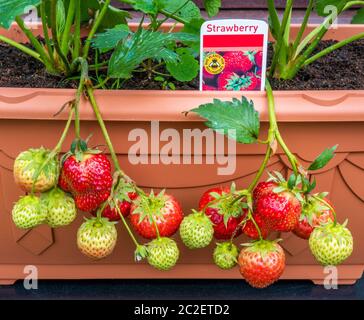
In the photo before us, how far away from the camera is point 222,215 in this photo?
2.47 feet

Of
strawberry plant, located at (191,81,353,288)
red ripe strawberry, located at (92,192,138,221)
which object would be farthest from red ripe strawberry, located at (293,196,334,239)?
red ripe strawberry, located at (92,192,138,221)

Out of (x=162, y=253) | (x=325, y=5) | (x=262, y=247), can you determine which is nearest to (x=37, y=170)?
(x=162, y=253)

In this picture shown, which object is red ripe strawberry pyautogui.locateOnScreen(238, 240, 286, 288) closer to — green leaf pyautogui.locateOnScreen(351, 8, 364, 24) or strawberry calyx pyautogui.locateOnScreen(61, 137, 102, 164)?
strawberry calyx pyautogui.locateOnScreen(61, 137, 102, 164)

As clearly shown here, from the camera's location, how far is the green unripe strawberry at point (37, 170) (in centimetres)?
70

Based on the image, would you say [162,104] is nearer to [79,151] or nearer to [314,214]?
[79,151]

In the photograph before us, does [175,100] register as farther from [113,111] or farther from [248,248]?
[248,248]

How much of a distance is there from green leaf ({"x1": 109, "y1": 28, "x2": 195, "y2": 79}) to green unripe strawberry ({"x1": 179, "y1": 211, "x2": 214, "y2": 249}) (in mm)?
205

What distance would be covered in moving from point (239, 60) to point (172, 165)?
0.56 ft

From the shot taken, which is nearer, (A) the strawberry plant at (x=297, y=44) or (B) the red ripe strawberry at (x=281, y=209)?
(B) the red ripe strawberry at (x=281, y=209)

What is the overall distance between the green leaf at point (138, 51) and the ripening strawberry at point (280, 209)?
22cm

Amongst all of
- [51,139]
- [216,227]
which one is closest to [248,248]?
[216,227]

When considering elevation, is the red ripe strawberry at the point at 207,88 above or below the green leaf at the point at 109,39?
below

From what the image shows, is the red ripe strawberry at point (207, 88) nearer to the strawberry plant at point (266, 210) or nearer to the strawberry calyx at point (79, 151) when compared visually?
the strawberry plant at point (266, 210)

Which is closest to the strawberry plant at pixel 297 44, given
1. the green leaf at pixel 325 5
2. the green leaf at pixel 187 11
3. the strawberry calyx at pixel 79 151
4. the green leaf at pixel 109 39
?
the green leaf at pixel 325 5
